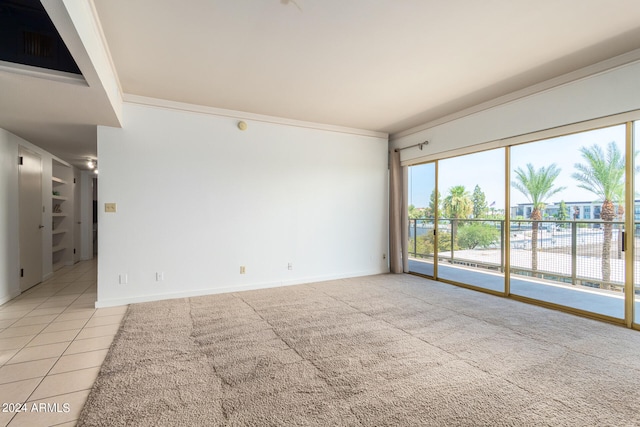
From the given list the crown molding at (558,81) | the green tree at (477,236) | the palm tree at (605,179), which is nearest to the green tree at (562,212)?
the palm tree at (605,179)

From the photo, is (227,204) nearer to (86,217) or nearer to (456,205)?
(456,205)

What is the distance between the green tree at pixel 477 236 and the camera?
469 cm

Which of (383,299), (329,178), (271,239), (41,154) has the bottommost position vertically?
(383,299)

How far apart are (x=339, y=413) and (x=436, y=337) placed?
147 cm

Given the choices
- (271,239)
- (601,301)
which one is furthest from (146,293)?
(601,301)

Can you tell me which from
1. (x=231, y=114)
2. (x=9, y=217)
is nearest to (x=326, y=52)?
(x=231, y=114)

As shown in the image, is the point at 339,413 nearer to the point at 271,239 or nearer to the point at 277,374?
the point at 277,374

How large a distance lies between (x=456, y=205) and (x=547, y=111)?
1965mm

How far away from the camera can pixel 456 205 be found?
5.13 m

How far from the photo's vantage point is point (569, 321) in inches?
126

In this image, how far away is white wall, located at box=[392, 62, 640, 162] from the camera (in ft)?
9.73

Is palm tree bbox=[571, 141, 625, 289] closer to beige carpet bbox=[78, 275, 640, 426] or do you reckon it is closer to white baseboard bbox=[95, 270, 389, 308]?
beige carpet bbox=[78, 275, 640, 426]

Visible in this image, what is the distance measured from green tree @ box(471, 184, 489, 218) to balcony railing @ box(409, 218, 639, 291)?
0.12 metres

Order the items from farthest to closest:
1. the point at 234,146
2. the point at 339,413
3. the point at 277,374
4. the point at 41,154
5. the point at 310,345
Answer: the point at 41,154 < the point at 234,146 < the point at 310,345 < the point at 277,374 < the point at 339,413
